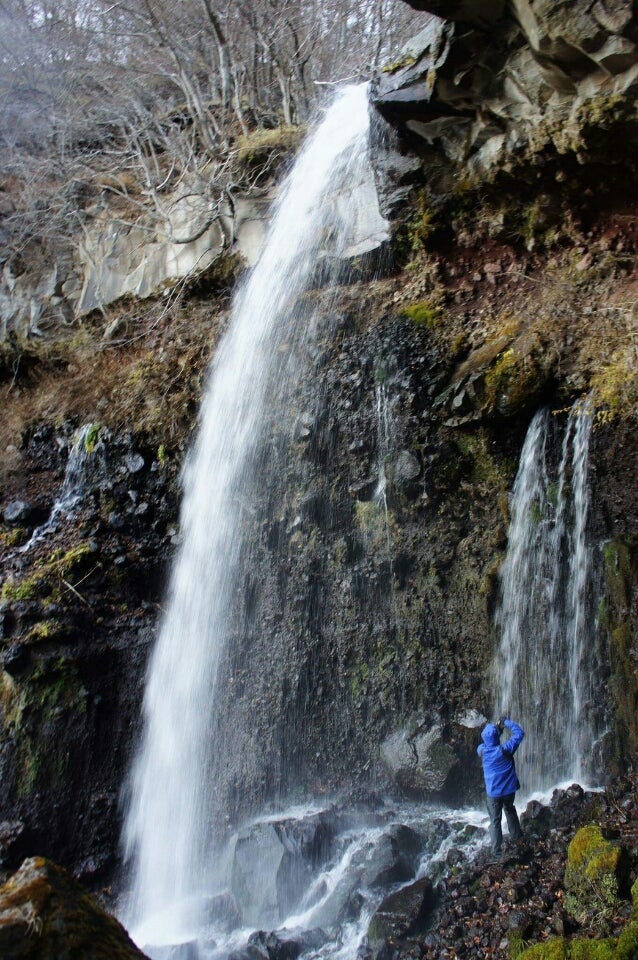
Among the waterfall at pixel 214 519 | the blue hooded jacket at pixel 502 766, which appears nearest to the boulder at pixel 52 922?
the blue hooded jacket at pixel 502 766

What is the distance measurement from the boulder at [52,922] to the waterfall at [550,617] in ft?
12.5

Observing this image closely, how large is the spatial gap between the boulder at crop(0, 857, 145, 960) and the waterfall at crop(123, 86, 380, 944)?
3.03 meters

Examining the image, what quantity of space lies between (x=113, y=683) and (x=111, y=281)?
272 inches

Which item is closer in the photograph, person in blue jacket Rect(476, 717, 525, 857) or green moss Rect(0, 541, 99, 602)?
person in blue jacket Rect(476, 717, 525, 857)

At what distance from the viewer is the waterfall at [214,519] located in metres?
6.07

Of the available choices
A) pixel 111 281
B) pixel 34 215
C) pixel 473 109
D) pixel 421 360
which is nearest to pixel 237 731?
pixel 421 360

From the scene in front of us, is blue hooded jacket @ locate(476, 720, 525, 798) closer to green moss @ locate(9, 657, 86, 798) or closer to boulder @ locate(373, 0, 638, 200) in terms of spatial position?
green moss @ locate(9, 657, 86, 798)

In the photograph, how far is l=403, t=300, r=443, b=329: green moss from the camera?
23.1 feet

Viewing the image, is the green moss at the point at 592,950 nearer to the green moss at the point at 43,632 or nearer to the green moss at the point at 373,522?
the green moss at the point at 373,522

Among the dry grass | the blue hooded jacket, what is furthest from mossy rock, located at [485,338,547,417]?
the dry grass

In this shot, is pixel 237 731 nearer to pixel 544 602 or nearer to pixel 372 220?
pixel 544 602

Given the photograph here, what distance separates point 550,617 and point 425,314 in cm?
343


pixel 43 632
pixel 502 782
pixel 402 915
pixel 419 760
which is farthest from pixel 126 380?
pixel 402 915

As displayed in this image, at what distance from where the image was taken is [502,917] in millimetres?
4047
